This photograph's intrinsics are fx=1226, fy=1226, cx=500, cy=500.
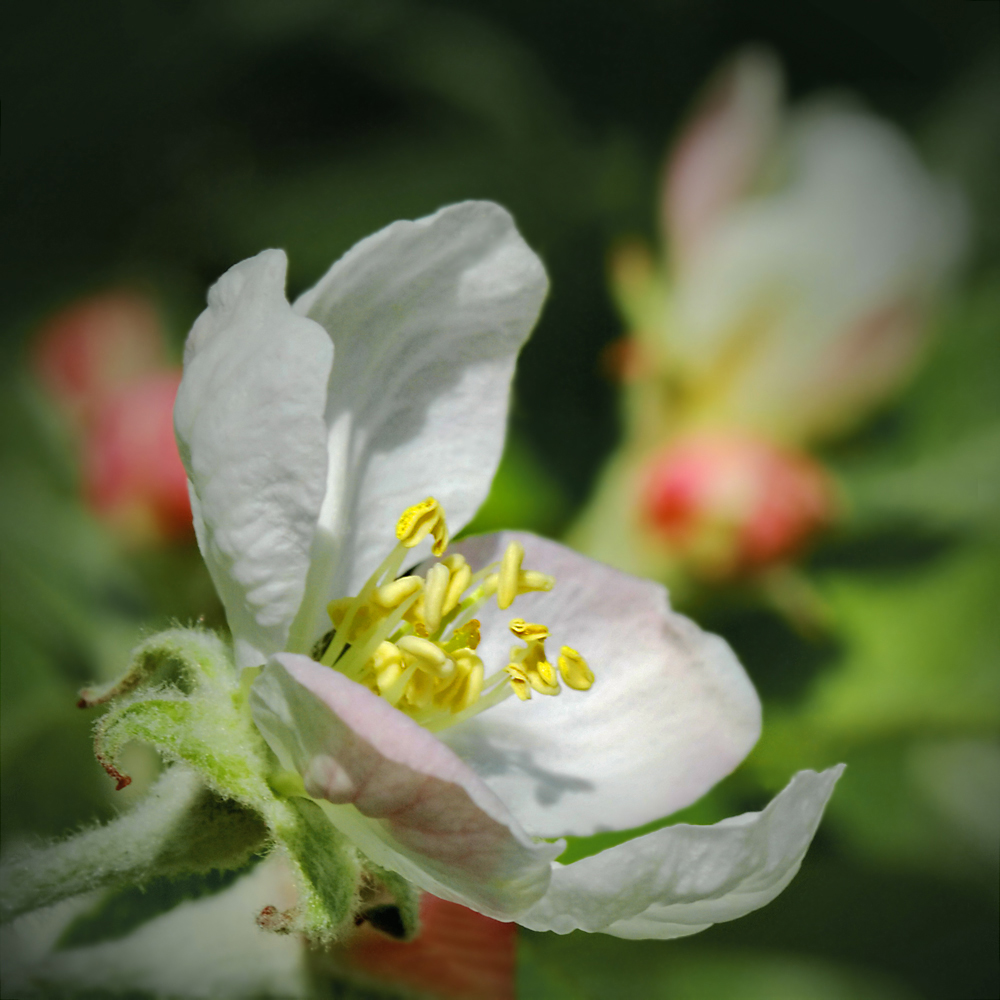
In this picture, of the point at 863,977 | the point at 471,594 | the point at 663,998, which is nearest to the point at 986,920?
the point at 863,977

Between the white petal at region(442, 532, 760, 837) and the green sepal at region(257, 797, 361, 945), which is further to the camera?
the white petal at region(442, 532, 760, 837)

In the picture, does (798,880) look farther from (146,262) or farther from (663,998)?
(146,262)

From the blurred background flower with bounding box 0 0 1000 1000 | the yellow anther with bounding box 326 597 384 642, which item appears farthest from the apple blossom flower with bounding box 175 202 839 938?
the blurred background flower with bounding box 0 0 1000 1000

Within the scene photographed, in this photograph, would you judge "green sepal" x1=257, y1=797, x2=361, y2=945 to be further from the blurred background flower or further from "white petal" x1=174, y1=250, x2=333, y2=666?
the blurred background flower

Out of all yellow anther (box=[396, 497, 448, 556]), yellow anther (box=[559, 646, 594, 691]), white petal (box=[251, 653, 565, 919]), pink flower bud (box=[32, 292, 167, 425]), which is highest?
pink flower bud (box=[32, 292, 167, 425])

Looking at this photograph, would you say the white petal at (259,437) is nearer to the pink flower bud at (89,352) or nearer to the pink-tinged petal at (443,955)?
the pink-tinged petal at (443,955)

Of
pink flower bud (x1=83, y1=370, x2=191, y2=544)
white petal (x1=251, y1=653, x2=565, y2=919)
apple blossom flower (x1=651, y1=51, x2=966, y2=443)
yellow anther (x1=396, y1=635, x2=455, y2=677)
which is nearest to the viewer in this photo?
white petal (x1=251, y1=653, x2=565, y2=919)

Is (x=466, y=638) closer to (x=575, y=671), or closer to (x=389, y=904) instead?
(x=575, y=671)

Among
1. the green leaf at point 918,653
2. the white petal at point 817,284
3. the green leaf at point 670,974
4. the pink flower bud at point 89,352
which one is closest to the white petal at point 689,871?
the green leaf at point 670,974
